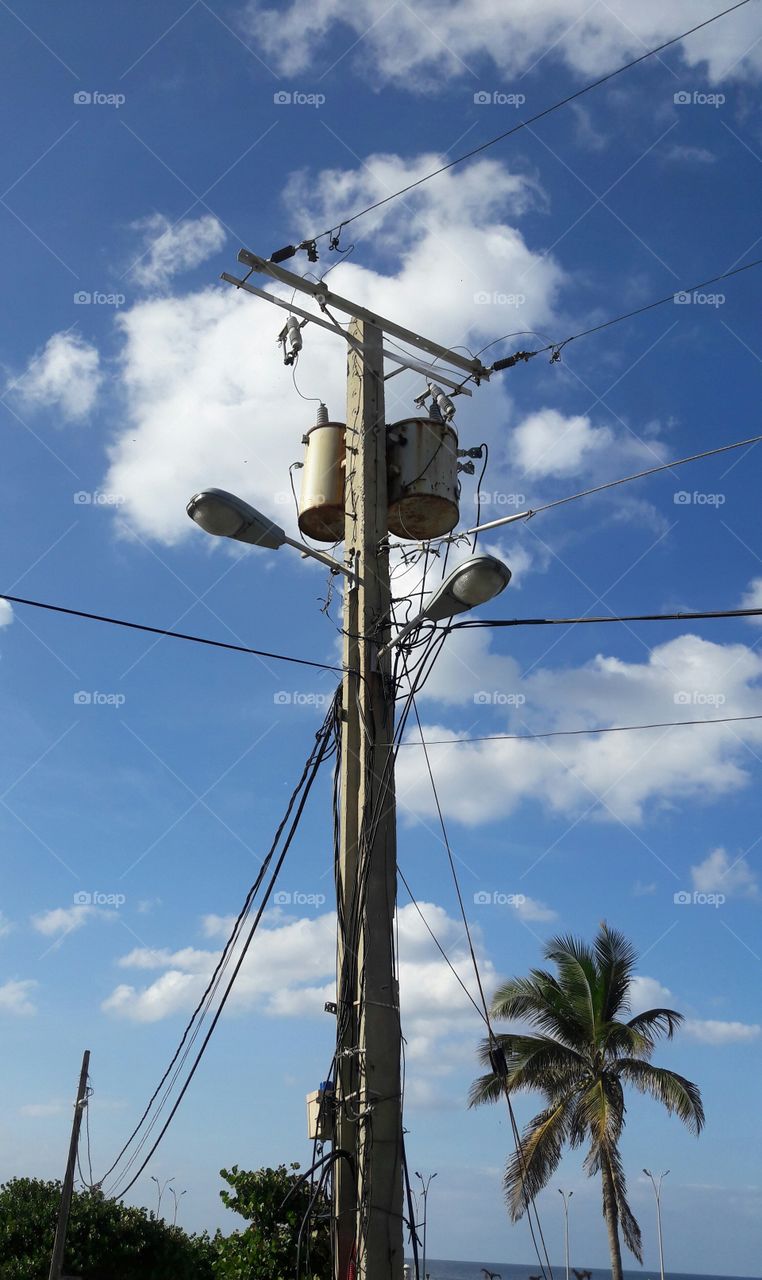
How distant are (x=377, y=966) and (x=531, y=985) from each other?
747 inches

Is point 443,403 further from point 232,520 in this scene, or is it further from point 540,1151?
point 540,1151

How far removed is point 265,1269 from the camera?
7.68 m

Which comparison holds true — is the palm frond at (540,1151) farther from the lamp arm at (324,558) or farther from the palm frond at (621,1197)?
the lamp arm at (324,558)

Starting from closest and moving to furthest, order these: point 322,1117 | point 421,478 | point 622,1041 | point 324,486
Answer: point 322,1117 → point 421,478 → point 324,486 → point 622,1041

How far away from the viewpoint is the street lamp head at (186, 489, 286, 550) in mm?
6188

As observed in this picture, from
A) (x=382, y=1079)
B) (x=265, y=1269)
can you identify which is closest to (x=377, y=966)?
(x=382, y=1079)

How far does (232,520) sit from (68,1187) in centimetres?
1797

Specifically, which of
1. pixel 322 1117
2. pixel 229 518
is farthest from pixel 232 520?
pixel 322 1117

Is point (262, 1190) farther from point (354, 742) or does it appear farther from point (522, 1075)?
point (522, 1075)

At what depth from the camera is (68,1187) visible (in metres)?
19.8

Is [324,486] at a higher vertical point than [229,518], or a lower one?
higher

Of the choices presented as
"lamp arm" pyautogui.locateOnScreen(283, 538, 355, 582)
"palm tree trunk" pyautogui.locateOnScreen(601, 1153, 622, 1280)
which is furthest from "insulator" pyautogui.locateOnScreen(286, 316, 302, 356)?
"palm tree trunk" pyautogui.locateOnScreen(601, 1153, 622, 1280)

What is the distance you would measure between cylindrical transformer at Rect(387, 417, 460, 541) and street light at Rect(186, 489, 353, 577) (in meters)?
1.05

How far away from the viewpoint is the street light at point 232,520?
6.19 meters
